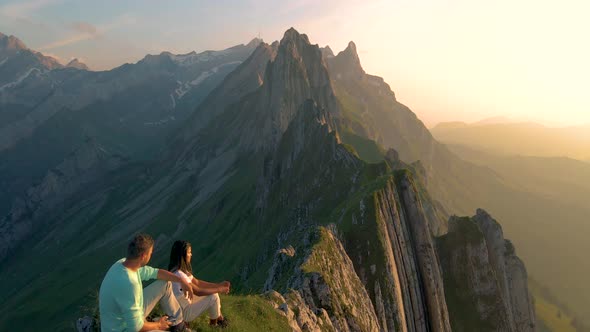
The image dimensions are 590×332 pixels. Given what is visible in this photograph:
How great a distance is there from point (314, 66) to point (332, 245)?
158 metres

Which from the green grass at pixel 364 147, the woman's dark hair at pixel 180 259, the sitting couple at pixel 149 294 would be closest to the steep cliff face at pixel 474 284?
the sitting couple at pixel 149 294

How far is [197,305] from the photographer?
1596 centimetres

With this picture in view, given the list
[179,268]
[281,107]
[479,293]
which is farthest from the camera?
[281,107]

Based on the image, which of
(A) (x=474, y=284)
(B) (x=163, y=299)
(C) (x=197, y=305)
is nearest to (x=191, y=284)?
(C) (x=197, y=305)

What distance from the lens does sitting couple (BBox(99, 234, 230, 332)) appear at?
485 inches

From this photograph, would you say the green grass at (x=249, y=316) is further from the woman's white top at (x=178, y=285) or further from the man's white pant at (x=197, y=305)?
the woman's white top at (x=178, y=285)

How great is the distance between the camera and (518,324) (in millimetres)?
75562

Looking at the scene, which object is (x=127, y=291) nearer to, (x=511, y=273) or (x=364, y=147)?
(x=511, y=273)

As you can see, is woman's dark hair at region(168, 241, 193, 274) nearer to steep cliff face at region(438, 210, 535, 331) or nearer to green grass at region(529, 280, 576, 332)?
steep cliff face at region(438, 210, 535, 331)

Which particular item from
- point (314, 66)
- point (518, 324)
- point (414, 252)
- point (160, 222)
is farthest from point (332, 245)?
point (160, 222)

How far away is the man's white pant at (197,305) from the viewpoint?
15.6 meters

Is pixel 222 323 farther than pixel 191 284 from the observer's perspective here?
Yes

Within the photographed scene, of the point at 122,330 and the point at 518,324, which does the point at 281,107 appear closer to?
the point at 518,324

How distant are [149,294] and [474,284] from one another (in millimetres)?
62663
